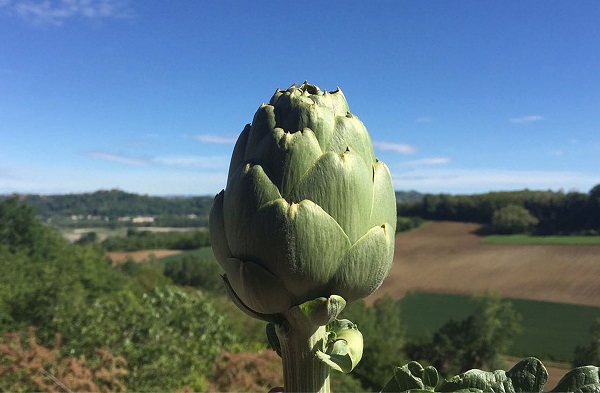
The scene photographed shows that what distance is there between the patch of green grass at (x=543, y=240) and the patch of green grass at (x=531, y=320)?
783 cm

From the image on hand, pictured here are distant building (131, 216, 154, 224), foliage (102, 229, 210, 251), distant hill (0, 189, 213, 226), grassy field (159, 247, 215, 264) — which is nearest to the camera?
grassy field (159, 247, 215, 264)

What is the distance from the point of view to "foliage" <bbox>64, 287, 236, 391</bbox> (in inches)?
392

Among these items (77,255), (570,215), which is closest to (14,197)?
(77,255)

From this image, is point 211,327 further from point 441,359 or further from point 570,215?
point 570,215

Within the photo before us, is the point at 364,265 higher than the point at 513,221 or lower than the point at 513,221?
Answer: higher

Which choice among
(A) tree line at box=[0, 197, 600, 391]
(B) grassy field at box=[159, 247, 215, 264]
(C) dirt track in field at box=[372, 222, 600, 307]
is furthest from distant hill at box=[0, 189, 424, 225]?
(A) tree line at box=[0, 197, 600, 391]

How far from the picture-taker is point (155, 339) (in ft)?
34.2

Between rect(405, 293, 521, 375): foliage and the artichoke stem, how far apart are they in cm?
2903

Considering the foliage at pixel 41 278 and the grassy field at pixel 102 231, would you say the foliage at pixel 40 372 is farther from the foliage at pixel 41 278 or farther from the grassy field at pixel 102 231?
the grassy field at pixel 102 231

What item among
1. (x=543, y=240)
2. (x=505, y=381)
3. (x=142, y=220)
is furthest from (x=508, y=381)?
(x=142, y=220)

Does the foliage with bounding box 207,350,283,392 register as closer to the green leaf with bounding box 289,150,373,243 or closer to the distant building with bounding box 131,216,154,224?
the green leaf with bounding box 289,150,373,243

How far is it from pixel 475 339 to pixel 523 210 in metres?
20.4

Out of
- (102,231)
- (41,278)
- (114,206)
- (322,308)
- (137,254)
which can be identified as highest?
(114,206)

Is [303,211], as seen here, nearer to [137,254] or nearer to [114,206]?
[137,254]
